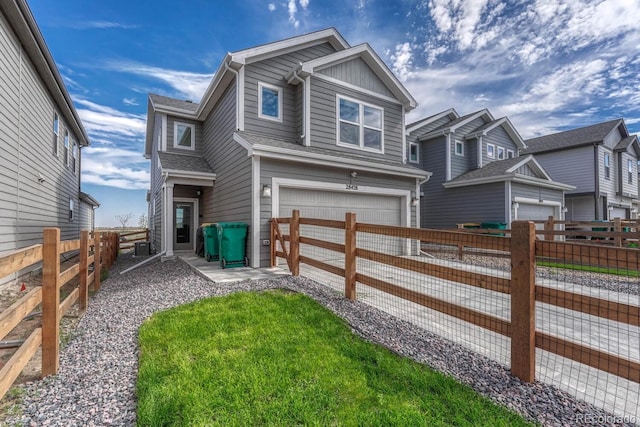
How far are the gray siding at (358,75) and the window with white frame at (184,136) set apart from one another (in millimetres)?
5683

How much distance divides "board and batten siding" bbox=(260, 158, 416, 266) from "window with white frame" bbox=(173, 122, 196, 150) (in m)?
5.78

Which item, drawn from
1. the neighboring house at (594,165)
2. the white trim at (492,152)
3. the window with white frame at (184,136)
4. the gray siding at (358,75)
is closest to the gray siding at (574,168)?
the neighboring house at (594,165)

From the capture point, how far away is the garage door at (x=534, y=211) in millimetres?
12523

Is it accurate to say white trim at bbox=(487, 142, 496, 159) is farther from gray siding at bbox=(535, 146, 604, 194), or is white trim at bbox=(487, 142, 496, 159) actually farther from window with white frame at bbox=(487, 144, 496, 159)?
gray siding at bbox=(535, 146, 604, 194)

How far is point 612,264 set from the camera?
6.00ft

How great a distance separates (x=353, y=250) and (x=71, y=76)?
16975 mm

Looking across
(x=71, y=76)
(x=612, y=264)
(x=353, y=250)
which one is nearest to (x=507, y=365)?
(x=612, y=264)

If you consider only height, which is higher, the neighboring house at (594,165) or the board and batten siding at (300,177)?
the neighboring house at (594,165)

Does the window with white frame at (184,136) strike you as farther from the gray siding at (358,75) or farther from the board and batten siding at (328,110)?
the gray siding at (358,75)

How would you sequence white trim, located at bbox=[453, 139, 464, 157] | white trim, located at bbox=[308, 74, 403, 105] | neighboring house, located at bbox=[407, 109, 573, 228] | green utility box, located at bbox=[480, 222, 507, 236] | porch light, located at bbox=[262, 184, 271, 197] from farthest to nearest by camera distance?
white trim, located at bbox=[453, 139, 464, 157] < neighboring house, located at bbox=[407, 109, 573, 228] < green utility box, located at bbox=[480, 222, 507, 236] < white trim, located at bbox=[308, 74, 403, 105] < porch light, located at bbox=[262, 184, 271, 197]

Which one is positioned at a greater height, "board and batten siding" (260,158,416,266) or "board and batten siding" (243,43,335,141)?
"board and batten siding" (243,43,335,141)

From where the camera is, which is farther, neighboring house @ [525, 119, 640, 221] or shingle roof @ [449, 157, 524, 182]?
neighboring house @ [525, 119, 640, 221]

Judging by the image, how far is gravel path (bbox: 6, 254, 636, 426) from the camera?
187 centimetres

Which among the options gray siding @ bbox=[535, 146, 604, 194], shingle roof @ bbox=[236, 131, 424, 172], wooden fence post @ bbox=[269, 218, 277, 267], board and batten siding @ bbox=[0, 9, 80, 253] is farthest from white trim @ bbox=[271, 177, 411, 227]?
gray siding @ bbox=[535, 146, 604, 194]
